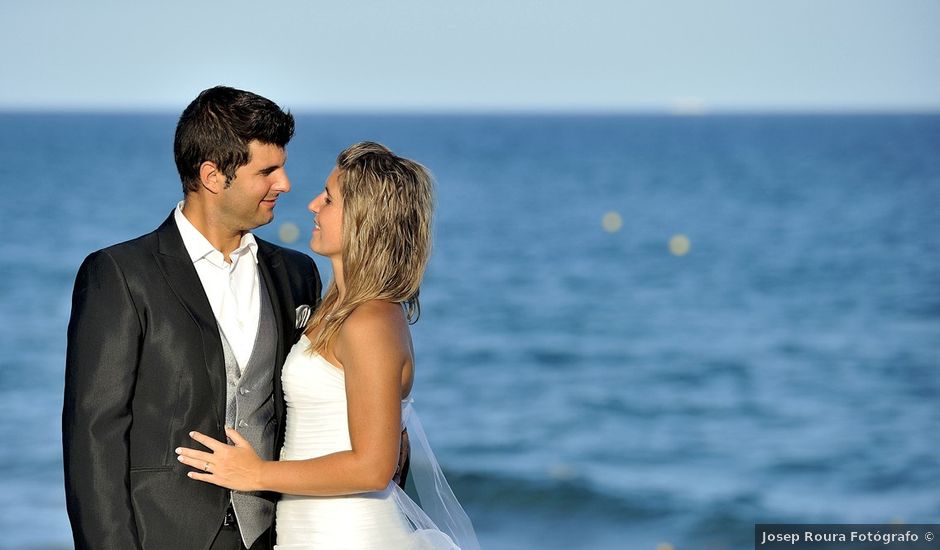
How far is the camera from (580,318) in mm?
18922

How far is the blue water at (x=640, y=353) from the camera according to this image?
32.1 ft

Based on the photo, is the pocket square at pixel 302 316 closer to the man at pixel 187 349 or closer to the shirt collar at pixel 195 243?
the man at pixel 187 349

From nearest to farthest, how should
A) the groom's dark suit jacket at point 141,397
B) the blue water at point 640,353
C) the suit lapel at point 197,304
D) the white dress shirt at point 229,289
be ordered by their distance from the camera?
the groom's dark suit jacket at point 141,397, the suit lapel at point 197,304, the white dress shirt at point 229,289, the blue water at point 640,353

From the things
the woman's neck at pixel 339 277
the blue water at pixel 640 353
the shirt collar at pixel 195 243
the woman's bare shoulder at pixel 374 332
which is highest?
the blue water at pixel 640 353

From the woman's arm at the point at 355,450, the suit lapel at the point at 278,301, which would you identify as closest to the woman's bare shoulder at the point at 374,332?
the woman's arm at the point at 355,450

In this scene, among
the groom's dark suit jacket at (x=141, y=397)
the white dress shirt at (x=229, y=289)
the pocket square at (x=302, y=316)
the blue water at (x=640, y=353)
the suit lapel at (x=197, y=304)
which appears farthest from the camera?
the blue water at (x=640, y=353)

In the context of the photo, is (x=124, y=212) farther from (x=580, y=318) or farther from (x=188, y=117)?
(x=188, y=117)

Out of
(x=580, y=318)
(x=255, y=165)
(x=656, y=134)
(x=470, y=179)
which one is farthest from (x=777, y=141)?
(x=255, y=165)

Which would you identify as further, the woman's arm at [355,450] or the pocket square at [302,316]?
the pocket square at [302,316]

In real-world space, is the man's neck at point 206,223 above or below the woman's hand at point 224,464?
above

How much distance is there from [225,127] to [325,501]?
3.40ft

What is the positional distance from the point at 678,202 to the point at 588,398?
77.0 feet

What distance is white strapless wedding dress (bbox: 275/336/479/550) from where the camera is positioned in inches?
114

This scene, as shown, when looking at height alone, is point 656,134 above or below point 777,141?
above
